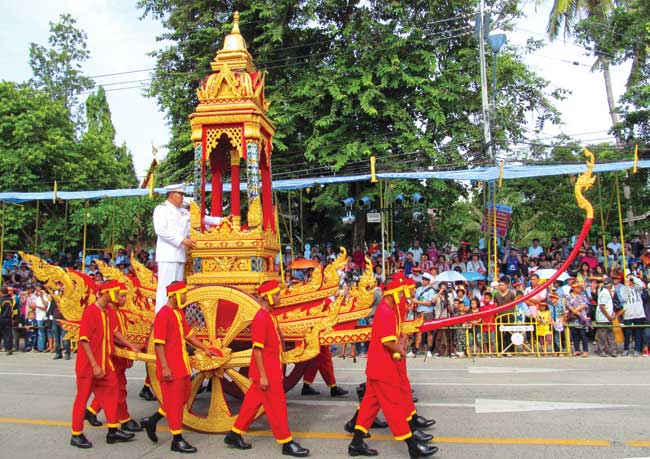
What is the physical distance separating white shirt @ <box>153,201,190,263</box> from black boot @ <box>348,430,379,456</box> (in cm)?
294

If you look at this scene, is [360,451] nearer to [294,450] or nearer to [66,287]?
[294,450]

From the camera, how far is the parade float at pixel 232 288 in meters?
5.88

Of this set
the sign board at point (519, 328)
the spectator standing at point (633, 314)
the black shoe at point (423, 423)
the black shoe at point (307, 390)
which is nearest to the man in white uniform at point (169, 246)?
the black shoe at point (307, 390)

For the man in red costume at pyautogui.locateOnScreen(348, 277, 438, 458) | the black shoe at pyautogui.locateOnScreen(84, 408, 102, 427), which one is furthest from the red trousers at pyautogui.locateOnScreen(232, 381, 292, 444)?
the black shoe at pyautogui.locateOnScreen(84, 408, 102, 427)

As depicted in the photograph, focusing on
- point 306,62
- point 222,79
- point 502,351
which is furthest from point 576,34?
point 222,79

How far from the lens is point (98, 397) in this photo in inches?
231

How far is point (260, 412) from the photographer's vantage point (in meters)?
5.56

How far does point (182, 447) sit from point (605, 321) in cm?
974

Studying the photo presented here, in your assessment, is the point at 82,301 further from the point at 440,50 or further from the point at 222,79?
the point at 440,50

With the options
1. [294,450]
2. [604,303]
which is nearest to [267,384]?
[294,450]

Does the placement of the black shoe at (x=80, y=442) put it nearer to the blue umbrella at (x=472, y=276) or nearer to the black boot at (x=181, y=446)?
the black boot at (x=181, y=446)

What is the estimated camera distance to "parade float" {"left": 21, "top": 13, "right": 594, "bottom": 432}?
19.3 feet

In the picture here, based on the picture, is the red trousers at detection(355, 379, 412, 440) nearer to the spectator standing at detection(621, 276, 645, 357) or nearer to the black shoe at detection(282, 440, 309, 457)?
the black shoe at detection(282, 440, 309, 457)

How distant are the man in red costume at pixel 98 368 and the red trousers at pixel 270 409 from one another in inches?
53.6
